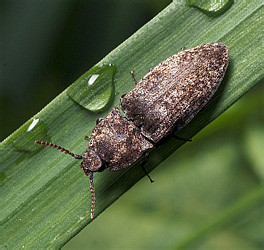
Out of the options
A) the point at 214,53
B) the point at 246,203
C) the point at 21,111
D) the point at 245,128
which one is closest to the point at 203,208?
the point at 246,203

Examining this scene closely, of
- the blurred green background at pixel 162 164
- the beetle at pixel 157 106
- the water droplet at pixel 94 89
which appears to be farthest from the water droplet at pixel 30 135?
the blurred green background at pixel 162 164

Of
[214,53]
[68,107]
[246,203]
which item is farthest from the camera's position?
[246,203]

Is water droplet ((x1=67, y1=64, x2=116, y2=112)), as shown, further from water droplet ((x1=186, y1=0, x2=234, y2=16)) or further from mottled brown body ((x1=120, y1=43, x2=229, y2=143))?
water droplet ((x1=186, y1=0, x2=234, y2=16))

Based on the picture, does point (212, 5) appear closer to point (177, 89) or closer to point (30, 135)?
point (177, 89)

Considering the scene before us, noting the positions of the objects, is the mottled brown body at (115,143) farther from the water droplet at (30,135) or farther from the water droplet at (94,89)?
the water droplet at (30,135)

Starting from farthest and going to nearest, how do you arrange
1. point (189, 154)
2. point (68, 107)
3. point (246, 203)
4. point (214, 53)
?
point (189, 154) → point (246, 203) → point (68, 107) → point (214, 53)

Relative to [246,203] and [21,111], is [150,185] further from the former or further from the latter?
[21,111]

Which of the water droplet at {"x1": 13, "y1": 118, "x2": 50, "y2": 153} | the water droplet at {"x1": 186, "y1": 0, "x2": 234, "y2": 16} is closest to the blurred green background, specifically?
the water droplet at {"x1": 13, "y1": 118, "x2": 50, "y2": 153}
